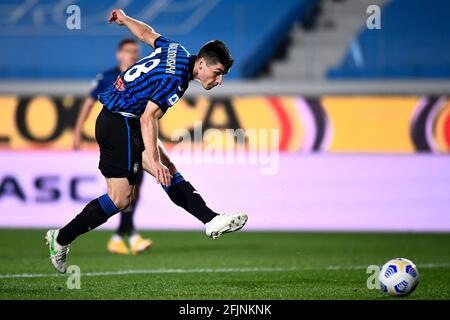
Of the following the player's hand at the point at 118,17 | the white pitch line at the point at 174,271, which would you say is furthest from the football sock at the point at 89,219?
the player's hand at the point at 118,17

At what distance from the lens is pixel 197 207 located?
7395 millimetres

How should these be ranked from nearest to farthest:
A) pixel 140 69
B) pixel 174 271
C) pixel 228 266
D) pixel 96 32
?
pixel 140 69
pixel 174 271
pixel 228 266
pixel 96 32

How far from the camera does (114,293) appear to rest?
22.7 feet

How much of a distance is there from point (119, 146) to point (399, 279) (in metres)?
2.29

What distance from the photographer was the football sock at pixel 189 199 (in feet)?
24.1

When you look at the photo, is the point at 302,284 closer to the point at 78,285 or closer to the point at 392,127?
the point at 78,285

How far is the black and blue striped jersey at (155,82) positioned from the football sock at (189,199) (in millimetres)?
606

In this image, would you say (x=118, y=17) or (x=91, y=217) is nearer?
(x=91, y=217)

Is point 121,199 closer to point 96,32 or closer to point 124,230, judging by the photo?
point 124,230

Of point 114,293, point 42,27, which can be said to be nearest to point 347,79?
point 42,27

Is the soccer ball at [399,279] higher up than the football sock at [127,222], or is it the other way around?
the football sock at [127,222]

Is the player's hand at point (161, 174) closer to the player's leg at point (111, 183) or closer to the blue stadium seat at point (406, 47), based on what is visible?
the player's leg at point (111, 183)

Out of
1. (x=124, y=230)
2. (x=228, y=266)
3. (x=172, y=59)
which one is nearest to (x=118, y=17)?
(x=172, y=59)

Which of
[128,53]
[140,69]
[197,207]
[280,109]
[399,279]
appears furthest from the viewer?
[280,109]
